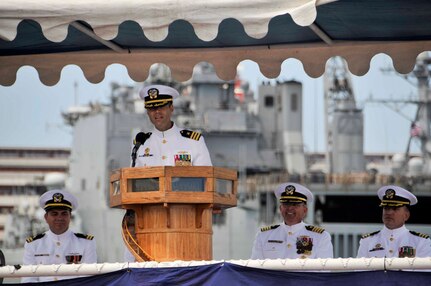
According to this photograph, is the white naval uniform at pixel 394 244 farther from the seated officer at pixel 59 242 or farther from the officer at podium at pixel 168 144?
the seated officer at pixel 59 242

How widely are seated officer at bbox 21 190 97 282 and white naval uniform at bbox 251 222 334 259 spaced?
3.84 ft

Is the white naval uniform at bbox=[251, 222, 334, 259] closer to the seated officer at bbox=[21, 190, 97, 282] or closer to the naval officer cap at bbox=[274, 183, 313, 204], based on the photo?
the naval officer cap at bbox=[274, 183, 313, 204]

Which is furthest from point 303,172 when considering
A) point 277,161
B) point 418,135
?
point 418,135

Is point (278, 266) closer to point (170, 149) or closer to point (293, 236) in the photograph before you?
point (170, 149)

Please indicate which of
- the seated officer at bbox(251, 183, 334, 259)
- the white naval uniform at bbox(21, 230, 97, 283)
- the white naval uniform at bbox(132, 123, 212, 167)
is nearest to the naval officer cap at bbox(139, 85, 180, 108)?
the white naval uniform at bbox(132, 123, 212, 167)

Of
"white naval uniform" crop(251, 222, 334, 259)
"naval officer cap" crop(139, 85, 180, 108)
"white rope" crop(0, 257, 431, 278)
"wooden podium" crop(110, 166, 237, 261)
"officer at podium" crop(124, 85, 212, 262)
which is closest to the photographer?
"white rope" crop(0, 257, 431, 278)

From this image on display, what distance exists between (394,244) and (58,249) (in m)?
2.28

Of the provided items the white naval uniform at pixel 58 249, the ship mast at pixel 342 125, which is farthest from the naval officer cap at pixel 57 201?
the ship mast at pixel 342 125

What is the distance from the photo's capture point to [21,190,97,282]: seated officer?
9711mm

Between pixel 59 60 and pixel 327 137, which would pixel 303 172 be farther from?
pixel 59 60

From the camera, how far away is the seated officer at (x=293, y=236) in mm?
Result: 9922

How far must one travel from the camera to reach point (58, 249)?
9758mm

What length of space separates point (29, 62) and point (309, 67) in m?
2.08

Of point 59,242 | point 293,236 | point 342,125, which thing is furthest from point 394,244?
point 342,125
